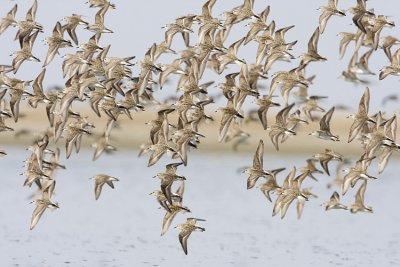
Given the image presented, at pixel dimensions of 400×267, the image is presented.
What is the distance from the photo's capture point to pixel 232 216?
36.7 meters

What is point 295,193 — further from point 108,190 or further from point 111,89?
point 108,190

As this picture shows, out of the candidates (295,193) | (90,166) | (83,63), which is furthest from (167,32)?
(90,166)

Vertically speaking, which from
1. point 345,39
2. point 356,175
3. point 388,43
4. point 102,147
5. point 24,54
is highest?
point 345,39

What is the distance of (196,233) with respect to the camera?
1275 inches

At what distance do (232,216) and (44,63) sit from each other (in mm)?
10921

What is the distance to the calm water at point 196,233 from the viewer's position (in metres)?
28.3

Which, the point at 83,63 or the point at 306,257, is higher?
the point at 83,63

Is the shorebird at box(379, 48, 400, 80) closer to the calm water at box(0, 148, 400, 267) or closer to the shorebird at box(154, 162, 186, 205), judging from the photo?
the calm water at box(0, 148, 400, 267)

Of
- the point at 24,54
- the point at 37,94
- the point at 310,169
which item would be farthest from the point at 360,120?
the point at 24,54

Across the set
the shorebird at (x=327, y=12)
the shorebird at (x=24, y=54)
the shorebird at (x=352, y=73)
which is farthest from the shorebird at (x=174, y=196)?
the shorebird at (x=352, y=73)

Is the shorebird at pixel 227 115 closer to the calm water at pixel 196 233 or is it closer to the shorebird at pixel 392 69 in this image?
the calm water at pixel 196 233

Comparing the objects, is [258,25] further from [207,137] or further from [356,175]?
[207,137]

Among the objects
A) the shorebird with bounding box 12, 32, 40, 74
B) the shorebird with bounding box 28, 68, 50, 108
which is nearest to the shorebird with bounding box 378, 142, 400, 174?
the shorebird with bounding box 28, 68, 50, 108

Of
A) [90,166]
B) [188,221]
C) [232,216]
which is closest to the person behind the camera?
[188,221]
